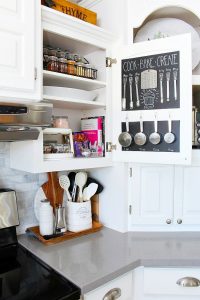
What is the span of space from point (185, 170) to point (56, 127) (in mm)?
785

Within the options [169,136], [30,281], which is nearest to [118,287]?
[30,281]

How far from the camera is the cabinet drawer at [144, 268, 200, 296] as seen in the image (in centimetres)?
128

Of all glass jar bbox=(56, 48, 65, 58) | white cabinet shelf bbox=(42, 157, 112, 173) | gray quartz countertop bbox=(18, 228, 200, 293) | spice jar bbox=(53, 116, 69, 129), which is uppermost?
glass jar bbox=(56, 48, 65, 58)

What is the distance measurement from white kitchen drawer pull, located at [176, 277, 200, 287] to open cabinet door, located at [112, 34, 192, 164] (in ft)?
1.87

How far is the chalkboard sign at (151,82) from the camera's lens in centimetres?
129

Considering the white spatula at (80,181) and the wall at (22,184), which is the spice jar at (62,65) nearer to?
the wall at (22,184)

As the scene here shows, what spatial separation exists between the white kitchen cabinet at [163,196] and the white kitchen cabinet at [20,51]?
0.76m

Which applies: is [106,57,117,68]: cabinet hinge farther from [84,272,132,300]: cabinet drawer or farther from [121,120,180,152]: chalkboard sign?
[84,272,132,300]: cabinet drawer

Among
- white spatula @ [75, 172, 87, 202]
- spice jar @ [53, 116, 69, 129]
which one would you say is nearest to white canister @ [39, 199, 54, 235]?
white spatula @ [75, 172, 87, 202]

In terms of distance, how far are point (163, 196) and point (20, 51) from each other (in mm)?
1088

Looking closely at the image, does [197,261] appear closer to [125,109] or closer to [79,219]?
[79,219]

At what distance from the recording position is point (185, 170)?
5.09ft

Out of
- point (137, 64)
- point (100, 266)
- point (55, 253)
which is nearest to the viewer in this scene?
point (100, 266)

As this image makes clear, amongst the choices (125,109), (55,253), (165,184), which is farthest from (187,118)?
(55,253)
